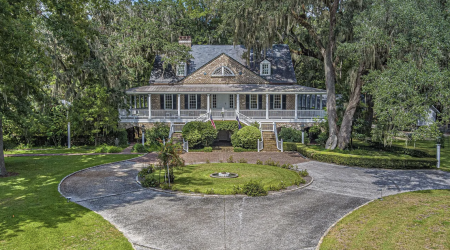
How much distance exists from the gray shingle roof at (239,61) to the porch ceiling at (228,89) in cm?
155

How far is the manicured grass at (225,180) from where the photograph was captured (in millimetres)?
11914

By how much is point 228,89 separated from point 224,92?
85 cm

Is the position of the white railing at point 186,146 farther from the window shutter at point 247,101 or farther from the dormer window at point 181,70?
the dormer window at point 181,70

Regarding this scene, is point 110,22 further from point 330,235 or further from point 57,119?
point 330,235

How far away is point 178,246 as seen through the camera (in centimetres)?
695

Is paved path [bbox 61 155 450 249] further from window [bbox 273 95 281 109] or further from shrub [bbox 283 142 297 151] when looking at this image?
window [bbox 273 95 281 109]

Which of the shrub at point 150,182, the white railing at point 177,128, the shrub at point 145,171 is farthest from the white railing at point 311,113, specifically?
the shrub at point 150,182

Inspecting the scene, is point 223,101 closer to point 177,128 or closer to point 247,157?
point 177,128

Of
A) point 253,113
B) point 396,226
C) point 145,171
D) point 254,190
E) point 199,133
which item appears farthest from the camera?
point 253,113

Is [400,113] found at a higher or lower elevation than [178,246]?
higher

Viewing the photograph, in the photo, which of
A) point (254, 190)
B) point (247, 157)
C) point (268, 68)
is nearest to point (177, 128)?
point (247, 157)

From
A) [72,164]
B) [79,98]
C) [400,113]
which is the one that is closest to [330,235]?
[400,113]

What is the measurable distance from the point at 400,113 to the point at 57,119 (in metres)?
22.2

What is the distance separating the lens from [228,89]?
25.8 metres
